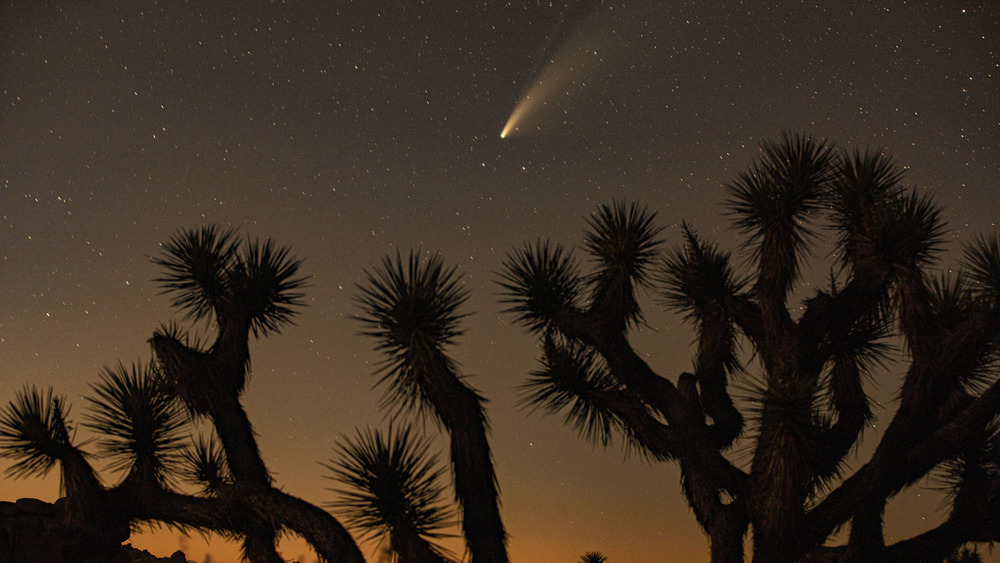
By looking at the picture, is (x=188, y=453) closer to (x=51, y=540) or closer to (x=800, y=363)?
(x=51, y=540)

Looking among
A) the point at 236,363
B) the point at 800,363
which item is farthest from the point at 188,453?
the point at 800,363

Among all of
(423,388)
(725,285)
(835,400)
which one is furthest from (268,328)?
(835,400)

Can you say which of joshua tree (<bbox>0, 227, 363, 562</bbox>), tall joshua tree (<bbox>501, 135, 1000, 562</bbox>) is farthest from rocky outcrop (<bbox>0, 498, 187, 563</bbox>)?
tall joshua tree (<bbox>501, 135, 1000, 562</bbox>)

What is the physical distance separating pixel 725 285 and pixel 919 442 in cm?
235

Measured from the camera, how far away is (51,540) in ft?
21.5

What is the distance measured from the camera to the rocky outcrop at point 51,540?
6.55 m

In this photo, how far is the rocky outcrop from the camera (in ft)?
21.5

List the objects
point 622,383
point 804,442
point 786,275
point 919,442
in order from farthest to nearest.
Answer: point 622,383
point 786,275
point 919,442
point 804,442

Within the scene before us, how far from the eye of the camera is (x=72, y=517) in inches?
256

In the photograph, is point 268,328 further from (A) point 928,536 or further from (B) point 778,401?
(A) point 928,536

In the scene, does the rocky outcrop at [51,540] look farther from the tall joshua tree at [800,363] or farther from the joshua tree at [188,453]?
the tall joshua tree at [800,363]

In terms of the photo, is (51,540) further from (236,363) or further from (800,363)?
(800,363)

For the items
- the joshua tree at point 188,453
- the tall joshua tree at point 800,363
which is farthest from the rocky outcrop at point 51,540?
the tall joshua tree at point 800,363

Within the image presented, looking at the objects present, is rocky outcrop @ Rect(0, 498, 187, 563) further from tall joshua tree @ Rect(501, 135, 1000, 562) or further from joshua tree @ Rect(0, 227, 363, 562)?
tall joshua tree @ Rect(501, 135, 1000, 562)
